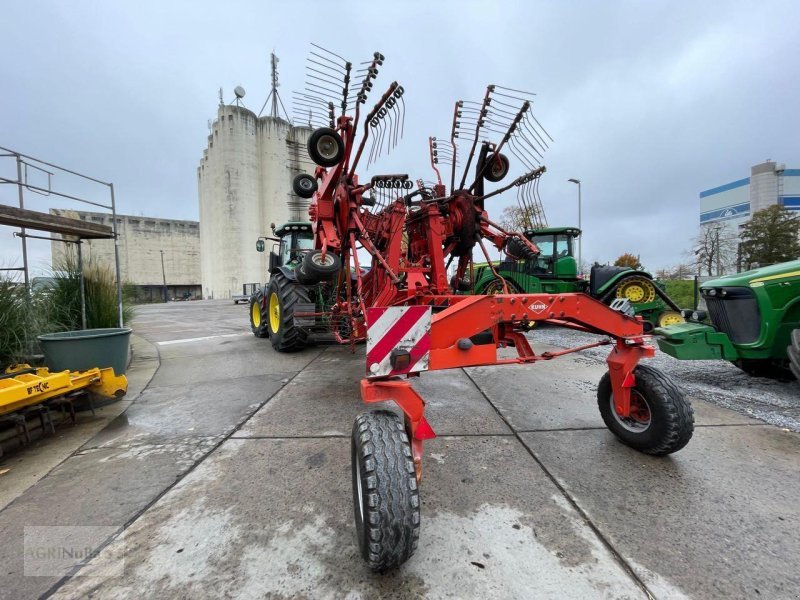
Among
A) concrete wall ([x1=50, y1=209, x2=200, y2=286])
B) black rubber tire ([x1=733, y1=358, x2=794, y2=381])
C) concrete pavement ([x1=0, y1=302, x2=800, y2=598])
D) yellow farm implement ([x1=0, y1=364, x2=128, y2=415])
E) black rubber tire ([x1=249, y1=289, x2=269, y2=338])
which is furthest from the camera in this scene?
concrete wall ([x1=50, y1=209, x2=200, y2=286])

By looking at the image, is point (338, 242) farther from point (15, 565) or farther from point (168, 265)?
point (168, 265)

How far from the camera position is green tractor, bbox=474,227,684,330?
28.0 feet

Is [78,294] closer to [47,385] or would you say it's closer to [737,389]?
[47,385]

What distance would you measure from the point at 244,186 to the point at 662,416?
34270 millimetres

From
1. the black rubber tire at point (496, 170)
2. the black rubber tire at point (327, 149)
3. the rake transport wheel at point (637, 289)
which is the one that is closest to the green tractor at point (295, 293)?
the black rubber tire at point (327, 149)

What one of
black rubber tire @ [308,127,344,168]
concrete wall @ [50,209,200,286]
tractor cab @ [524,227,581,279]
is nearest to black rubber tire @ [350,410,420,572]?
black rubber tire @ [308,127,344,168]

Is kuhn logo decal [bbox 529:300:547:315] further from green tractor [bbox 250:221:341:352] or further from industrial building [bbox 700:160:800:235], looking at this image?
industrial building [bbox 700:160:800:235]

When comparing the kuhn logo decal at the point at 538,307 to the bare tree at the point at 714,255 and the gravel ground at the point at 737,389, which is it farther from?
the bare tree at the point at 714,255

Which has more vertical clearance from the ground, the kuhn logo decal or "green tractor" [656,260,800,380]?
the kuhn logo decal

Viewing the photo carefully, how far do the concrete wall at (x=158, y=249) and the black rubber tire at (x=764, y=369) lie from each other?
188 ft

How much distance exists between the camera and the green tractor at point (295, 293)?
4.01 meters

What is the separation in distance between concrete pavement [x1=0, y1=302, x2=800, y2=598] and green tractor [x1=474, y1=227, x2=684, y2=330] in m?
5.75

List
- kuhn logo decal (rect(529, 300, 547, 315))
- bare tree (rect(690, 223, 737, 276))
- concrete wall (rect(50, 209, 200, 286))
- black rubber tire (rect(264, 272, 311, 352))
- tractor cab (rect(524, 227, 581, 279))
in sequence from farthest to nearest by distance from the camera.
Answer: concrete wall (rect(50, 209, 200, 286)) < bare tree (rect(690, 223, 737, 276)) < tractor cab (rect(524, 227, 581, 279)) < black rubber tire (rect(264, 272, 311, 352)) < kuhn logo decal (rect(529, 300, 547, 315))

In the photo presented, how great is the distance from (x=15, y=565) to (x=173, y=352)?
5.48m
